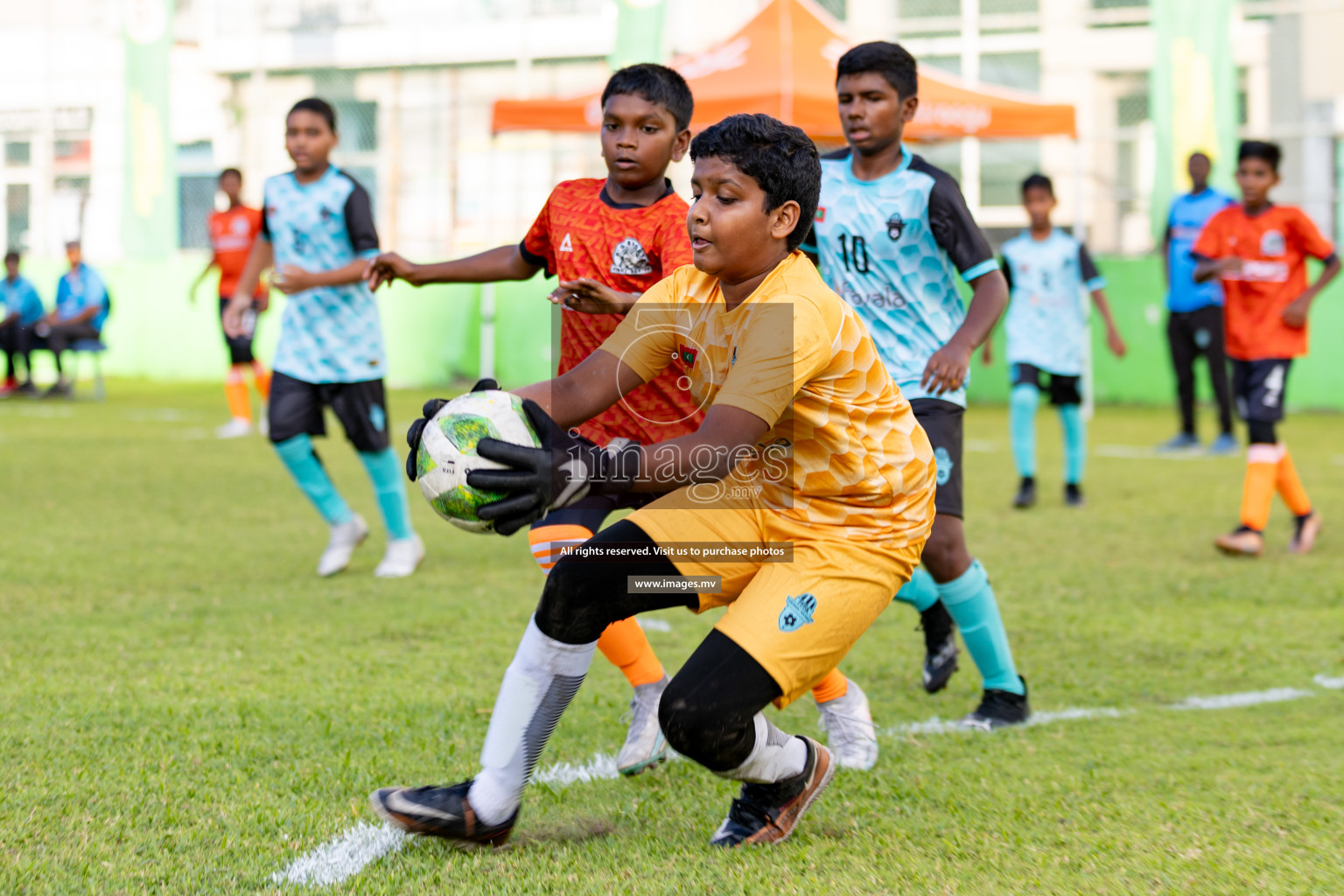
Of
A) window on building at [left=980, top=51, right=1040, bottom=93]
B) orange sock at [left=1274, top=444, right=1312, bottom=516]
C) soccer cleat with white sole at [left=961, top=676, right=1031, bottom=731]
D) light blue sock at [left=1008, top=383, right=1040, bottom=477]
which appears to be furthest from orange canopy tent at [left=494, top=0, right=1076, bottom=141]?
soccer cleat with white sole at [left=961, top=676, right=1031, bottom=731]

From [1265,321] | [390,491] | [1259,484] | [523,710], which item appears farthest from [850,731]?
[1265,321]

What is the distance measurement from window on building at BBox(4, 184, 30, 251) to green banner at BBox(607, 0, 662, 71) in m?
11.5

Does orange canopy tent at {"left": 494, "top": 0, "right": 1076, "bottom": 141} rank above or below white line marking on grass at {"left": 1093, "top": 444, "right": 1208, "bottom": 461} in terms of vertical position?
above

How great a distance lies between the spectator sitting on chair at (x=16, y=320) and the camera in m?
17.1

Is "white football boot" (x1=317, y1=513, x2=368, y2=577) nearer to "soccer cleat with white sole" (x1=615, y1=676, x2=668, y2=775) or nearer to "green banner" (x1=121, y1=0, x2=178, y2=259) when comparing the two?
"soccer cleat with white sole" (x1=615, y1=676, x2=668, y2=775)

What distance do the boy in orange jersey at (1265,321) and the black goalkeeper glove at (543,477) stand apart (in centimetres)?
529

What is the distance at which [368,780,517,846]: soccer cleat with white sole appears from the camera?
2.98m

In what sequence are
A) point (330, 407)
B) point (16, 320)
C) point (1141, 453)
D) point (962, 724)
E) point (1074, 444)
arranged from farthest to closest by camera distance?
point (16, 320), point (1141, 453), point (1074, 444), point (330, 407), point (962, 724)

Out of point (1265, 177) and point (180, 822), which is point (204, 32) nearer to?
point (1265, 177)

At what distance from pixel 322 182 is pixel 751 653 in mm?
4490

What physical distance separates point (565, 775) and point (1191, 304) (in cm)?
1017

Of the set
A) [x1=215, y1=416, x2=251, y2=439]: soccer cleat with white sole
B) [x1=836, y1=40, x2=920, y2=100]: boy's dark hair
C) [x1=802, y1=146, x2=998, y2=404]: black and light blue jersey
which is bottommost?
[x1=215, y1=416, x2=251, y2=439]: soccer cleat with white sole

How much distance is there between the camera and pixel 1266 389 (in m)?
7.15

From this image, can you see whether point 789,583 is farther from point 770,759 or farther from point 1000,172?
point 1000,172
